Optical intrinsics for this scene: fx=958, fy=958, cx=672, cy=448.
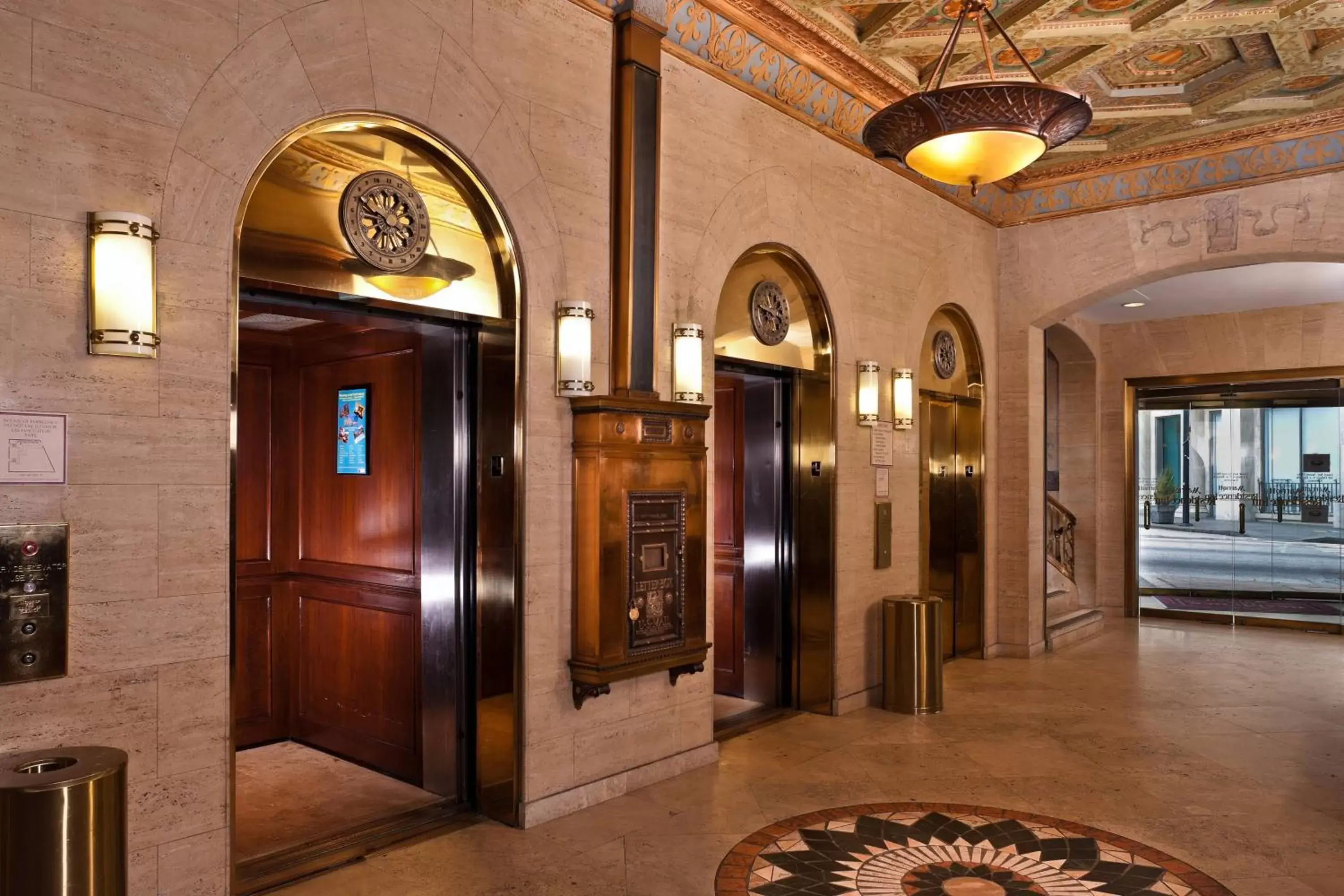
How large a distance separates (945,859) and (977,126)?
3.21 meters

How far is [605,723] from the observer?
4.75 metres

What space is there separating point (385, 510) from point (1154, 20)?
5346 mm

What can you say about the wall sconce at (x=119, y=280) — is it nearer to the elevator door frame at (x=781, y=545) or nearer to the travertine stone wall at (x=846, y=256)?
the travertine stone wall at (x=846, y=256)

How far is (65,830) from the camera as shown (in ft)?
8.16

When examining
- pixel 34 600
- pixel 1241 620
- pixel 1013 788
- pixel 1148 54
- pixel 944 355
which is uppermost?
pixel 1148 54

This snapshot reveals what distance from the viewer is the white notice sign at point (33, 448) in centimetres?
286

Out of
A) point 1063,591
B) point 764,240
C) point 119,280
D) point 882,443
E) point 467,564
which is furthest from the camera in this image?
point 1063,591

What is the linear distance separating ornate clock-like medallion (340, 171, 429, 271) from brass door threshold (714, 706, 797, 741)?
330 centimetres

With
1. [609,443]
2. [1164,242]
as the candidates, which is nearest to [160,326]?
[609,443]

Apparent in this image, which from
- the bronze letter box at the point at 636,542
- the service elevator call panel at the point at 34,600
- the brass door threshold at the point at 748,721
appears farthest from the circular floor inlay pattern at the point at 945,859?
the service elevator call panel at the point at 34,600

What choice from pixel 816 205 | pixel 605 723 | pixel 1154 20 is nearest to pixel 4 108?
pixel 605 723

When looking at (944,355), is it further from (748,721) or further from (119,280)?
(119,280)

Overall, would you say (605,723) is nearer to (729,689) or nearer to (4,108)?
(729,689)

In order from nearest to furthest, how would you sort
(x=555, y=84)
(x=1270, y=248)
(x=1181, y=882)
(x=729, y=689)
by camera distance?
(x=1181, y=882)
(x=555, y=84)
(x=729, y=689)
(x=1270, y=248)
